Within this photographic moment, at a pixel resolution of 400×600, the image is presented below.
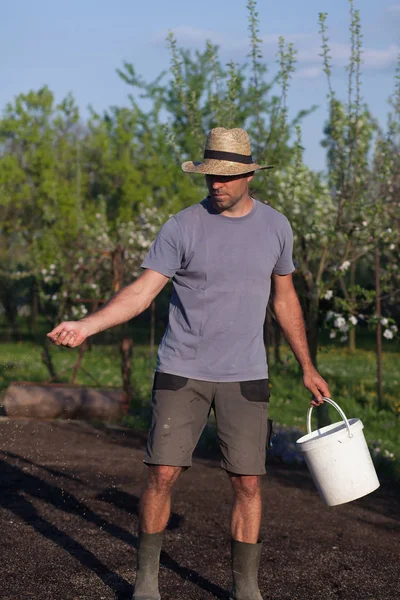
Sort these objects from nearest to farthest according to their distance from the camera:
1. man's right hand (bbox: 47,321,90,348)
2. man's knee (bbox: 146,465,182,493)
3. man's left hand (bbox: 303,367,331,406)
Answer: man's right hand (bbox: 47,321,90,348) < man's knee (bbox: 146,465,182,493) < man's left hand (bbox: 303,367,331,406)

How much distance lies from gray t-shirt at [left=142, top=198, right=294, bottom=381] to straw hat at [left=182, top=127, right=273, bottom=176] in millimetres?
196

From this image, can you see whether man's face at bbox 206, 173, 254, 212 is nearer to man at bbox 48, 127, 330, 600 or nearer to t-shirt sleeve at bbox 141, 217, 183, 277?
man at bbox 48, 127, 330, 600

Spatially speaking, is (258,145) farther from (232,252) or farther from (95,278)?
(95,278)

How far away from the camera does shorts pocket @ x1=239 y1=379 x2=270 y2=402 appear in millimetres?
4355

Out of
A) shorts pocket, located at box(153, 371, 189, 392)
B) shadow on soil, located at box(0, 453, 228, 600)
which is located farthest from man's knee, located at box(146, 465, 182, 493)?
shadow on soil, located at box(0, 453, 228, 600)

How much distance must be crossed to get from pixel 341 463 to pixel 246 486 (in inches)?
19.3

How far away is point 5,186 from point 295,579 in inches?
1065

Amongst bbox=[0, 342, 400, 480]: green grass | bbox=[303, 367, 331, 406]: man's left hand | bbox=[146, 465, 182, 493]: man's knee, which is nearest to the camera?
bbox=[146, 465, 182, 493]: man's knee

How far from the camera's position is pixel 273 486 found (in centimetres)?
736

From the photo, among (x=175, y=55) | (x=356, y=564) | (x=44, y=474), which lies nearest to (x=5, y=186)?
(x=175, y=55)

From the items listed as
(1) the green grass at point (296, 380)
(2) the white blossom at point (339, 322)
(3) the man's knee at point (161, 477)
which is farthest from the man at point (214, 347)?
(2) the white blossom at point (339, 322)

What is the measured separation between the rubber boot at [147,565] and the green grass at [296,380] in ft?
13.6

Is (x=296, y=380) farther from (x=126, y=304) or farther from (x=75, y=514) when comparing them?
(x=126, y=304)

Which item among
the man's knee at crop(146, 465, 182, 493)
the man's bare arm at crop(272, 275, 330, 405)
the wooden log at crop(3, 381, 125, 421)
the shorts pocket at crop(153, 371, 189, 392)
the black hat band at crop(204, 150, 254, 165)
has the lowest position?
the wooden log at crop(3, 381, 125, 421)
